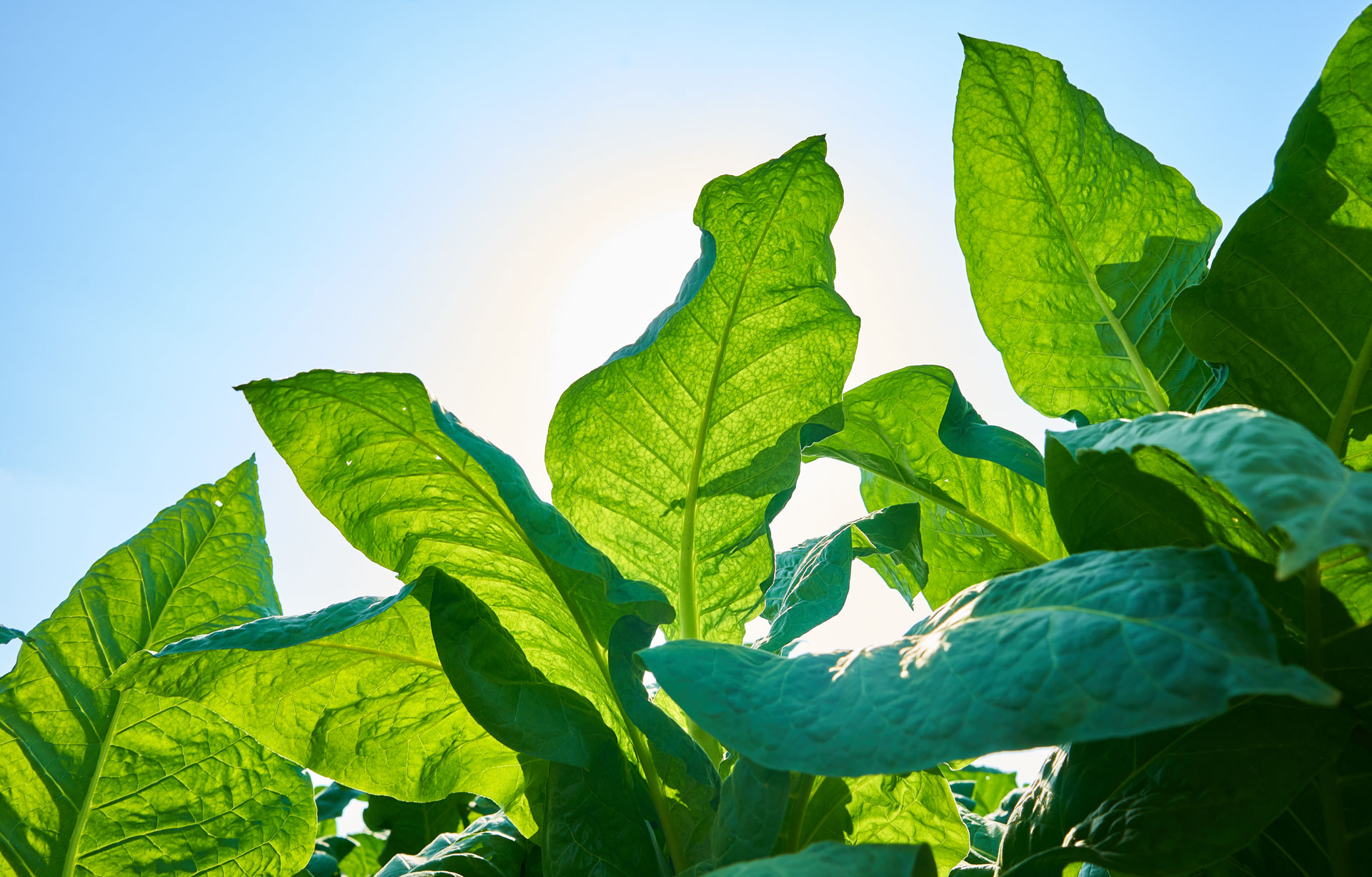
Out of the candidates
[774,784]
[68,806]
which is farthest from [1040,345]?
[68,806]

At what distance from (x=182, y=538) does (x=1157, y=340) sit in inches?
35.1

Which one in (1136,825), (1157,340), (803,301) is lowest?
(1136,825)

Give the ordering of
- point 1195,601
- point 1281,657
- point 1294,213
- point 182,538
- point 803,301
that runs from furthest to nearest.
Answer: point 182,538 < point 803,301 < point 1294,213 < point 1281,657 < point 1195,601

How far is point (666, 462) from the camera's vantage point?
2.50ft

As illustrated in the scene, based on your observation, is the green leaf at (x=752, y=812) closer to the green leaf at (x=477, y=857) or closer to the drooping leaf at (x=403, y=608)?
the drooping leaf at (x=403, y=608)

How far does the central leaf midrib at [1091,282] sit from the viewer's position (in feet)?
2.45

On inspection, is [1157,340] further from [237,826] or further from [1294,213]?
[237,826]

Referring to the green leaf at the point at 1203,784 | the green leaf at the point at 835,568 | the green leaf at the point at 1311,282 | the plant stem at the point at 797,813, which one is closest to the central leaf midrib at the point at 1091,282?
the green leaf at the point at 1311,282

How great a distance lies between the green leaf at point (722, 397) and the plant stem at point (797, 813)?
0.18 meters

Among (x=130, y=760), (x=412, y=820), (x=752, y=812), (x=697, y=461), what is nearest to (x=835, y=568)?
(x=697, y=461)

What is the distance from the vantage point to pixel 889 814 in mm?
693

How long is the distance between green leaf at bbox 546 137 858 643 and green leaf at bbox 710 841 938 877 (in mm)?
352

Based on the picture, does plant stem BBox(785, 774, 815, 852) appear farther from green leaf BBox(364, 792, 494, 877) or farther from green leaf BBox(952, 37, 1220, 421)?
green leaf BBox(364, 792, 494, 877)

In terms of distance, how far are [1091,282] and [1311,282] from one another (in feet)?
0.59
